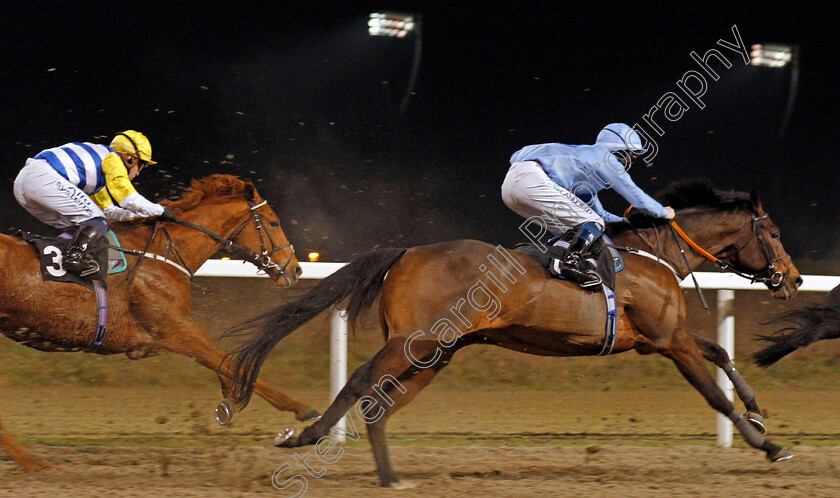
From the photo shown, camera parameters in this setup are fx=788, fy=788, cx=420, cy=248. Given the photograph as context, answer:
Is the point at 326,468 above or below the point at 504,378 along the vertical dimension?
above

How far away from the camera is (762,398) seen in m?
5.83

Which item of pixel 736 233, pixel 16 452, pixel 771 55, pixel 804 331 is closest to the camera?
pixel 16 452

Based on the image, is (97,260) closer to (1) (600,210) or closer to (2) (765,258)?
(1) (600,210)

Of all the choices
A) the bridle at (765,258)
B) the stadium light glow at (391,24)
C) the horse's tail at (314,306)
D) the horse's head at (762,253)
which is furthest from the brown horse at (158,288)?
the stadium light glow at (391,24)

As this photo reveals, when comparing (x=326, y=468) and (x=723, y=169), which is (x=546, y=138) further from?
(x=326, y=468)

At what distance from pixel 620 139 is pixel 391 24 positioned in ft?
20.8

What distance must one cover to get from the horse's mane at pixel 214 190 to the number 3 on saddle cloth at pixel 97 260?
21.3 inches

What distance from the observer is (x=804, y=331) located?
4078mm

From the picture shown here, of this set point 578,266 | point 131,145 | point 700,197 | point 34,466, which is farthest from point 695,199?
point 34,466

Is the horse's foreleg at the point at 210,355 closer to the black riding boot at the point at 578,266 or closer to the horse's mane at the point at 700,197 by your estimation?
the black riding boot at the point at 578,266

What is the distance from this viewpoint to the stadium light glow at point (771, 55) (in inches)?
393

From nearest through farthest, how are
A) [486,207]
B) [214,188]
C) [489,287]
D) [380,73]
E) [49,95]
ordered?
[489,287]
[214,188]
[49,95]
[486,207]
[380,73]

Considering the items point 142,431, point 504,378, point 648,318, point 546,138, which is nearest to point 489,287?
point 648,318

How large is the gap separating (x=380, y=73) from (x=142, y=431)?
6089mm
